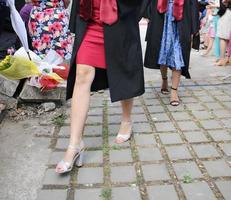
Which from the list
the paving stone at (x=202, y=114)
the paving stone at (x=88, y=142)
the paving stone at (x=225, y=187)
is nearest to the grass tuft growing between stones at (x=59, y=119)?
the paving stone at (x=88, y=142)

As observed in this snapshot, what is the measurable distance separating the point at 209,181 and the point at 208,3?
20.2ft

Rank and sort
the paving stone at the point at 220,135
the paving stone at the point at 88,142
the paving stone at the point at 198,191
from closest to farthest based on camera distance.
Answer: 1. the paving stone at the point at 198,191
2. the paving stone at the point at 88,142
3. the paving stone at the point at 220,135

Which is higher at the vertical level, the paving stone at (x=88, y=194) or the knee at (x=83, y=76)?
the knee at (x=83, y=76)

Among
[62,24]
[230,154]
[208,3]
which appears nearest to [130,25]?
[230,154]

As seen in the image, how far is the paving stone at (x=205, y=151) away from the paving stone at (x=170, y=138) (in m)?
0.18

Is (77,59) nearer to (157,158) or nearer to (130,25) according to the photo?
(130,25)

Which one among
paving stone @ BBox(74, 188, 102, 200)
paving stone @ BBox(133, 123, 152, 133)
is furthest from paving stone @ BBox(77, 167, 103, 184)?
paving stone @ BBox(133, 123, 152, 133)

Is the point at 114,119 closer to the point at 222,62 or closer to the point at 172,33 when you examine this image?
the point at 172,33

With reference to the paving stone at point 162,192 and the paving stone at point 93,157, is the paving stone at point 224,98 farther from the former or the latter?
the paving stone at point 162,192

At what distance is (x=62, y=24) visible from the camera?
5.03m

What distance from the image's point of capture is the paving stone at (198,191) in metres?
2.71

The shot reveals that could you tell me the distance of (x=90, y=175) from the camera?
3012mm

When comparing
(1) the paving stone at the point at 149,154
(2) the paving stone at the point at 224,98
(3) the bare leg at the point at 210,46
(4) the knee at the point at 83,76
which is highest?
(4) the knee at the point at 83,76

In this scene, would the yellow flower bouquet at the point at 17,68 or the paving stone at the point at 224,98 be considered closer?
the yellow flower bouquet at the point at 17,68
